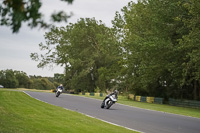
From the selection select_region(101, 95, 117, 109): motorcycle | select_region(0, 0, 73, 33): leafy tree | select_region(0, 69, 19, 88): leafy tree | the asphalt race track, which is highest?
select_region(0, 69, 19, 88): leafy tree

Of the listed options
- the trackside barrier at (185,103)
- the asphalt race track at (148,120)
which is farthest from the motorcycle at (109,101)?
the trackside barrier at (185,103)

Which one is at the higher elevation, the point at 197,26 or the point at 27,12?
the point at 197,26

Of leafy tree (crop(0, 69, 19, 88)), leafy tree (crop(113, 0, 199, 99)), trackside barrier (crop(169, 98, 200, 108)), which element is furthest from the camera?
leafy tree (crop(0, 69, 19, 88))

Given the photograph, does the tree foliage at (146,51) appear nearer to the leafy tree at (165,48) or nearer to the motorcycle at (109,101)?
the leafy tree at (165,48)

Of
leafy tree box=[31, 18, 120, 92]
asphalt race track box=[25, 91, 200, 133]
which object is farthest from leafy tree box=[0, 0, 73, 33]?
leafy tree box=[31, 18, 120, 92]

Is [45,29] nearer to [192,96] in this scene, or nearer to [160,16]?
[160,16]

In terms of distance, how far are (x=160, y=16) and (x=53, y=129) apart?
94.0 feet

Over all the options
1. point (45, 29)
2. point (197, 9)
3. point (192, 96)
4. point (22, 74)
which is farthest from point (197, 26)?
point (22, 74)

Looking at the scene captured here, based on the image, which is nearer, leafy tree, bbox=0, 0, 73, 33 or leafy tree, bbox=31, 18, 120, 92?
leafy tree, bbox=0, 0, 73, 33

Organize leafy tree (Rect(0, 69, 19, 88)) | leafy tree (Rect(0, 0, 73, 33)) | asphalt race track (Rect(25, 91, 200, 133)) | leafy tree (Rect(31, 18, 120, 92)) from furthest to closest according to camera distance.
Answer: leafy tree (Rect(0, 69, 19, 88)) → leafy tree (Rect(31, 18, 120, 92)) → asphalt race track (Rect(25, 91, 200, 133)) → leafy tree (Rect(0, 0, 73, 33))

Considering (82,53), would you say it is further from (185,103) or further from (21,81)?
(21,81)

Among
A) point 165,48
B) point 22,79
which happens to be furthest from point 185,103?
point 22,79

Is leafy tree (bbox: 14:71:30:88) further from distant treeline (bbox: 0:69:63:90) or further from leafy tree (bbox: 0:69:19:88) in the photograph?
leafy tree (bbox: 0:69:19:88)

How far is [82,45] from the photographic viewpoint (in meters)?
74.4
